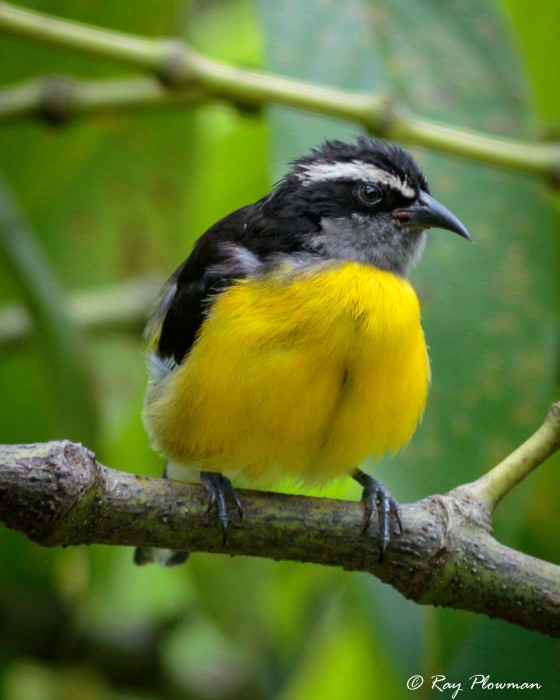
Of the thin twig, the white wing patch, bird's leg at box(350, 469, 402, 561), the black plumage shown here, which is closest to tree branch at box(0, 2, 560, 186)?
the black plumage

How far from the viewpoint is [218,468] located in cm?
353

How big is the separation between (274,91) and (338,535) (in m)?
1.58

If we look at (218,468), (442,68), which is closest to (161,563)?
(218,468)

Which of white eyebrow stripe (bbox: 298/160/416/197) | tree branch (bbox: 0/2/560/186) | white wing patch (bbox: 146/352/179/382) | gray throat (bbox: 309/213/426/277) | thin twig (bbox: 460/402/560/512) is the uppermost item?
tree branch (bbox: 0/2/560/186)

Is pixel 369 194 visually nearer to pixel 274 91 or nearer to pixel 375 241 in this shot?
pixel 375 241

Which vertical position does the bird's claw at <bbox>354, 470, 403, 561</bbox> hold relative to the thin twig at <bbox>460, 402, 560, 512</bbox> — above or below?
below

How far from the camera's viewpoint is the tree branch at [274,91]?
365 centimetres

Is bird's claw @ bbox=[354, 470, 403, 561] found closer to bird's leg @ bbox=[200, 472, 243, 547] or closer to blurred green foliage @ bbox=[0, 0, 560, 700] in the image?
blurred green foliage @ bbox=[0, 0, 560, 700]

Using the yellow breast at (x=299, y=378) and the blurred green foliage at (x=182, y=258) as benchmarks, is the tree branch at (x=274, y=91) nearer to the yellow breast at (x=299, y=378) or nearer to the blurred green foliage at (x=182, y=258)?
the blurred green foliage at (x=182, y=258)

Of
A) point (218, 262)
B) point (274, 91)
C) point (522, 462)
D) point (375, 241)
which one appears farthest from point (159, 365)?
point (522, 462)

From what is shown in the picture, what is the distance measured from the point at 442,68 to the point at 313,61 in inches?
19.4

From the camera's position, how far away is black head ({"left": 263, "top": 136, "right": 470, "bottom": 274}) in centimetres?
370

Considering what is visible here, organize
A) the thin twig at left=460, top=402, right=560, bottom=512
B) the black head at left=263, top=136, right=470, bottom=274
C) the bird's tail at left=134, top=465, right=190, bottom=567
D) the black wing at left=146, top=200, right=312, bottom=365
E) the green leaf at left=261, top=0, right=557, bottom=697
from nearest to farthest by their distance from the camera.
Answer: the thin twig at left=460, top=402, right=560, bottom=512 < the green leaf at left=261, top=0, right=557, bottom=697 < the black wing at left=146, top=200, right=312, bottom=365 < the black head at left=263, top=136, right=470, bottom=274 < the bird's tail at left=134, top=465, right=190, bottom=567

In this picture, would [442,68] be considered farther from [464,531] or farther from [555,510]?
[464,531]
